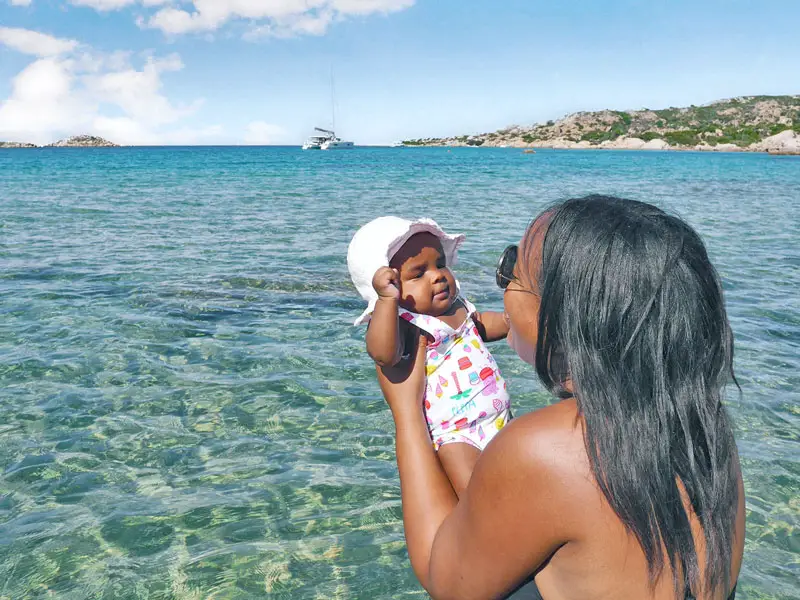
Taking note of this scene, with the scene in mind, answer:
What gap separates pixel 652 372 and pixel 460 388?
147 cm

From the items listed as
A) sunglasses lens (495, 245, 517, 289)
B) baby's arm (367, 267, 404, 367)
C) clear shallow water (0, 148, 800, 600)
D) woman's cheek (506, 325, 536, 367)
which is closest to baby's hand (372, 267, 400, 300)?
baby's arm (367, 267, 404, 367)

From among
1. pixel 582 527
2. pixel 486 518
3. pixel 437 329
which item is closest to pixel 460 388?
pixel 437 329

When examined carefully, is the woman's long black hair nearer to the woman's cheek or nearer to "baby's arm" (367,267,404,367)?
the woman's cheek

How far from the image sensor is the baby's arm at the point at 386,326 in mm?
2742

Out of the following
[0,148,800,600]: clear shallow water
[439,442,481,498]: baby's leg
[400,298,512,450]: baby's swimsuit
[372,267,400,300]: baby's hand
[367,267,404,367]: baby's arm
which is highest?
[372,267,400,300]: baby's hand

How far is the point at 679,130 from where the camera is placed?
125188 millimetres

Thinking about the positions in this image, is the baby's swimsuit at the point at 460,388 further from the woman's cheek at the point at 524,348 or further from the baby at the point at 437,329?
the woman's cheek at the point at 524,348

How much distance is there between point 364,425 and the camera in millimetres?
5379

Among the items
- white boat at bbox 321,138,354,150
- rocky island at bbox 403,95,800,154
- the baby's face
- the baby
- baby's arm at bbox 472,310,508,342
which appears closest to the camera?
the baby

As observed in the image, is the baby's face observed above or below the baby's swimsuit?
above

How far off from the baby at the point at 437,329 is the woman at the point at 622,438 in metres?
1.03

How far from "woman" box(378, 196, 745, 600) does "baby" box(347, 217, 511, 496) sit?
1.03 metres

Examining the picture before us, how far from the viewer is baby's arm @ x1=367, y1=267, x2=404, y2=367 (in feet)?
9.00

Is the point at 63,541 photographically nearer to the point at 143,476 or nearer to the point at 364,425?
the point at 143,476
